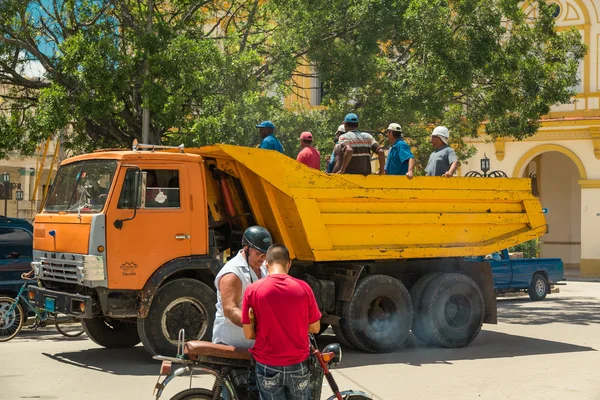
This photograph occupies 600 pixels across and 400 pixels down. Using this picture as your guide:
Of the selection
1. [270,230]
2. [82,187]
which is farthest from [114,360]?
[270,230]

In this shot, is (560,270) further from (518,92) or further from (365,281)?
(365,281)

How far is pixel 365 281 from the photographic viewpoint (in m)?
11.8

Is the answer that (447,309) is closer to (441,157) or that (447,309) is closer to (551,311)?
(441,157)

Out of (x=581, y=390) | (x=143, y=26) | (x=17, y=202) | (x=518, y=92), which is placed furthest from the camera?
(x=17, y=202)

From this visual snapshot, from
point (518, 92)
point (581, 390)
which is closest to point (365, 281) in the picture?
point (581, 390)

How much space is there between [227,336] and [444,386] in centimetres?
408

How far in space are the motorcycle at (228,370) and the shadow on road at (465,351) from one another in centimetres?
495

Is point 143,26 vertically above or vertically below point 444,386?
above

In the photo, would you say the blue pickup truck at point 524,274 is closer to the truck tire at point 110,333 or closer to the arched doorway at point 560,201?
the truck tire at point 110,333

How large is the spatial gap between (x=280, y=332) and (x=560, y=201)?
3213cm

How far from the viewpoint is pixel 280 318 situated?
546 centimetres

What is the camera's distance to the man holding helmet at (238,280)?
600 cm

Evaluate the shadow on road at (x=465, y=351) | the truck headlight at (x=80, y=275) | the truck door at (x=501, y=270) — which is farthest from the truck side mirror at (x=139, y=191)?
the truck door at (x=501, y=270)

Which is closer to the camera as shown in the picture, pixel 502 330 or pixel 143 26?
pixel 502 330
